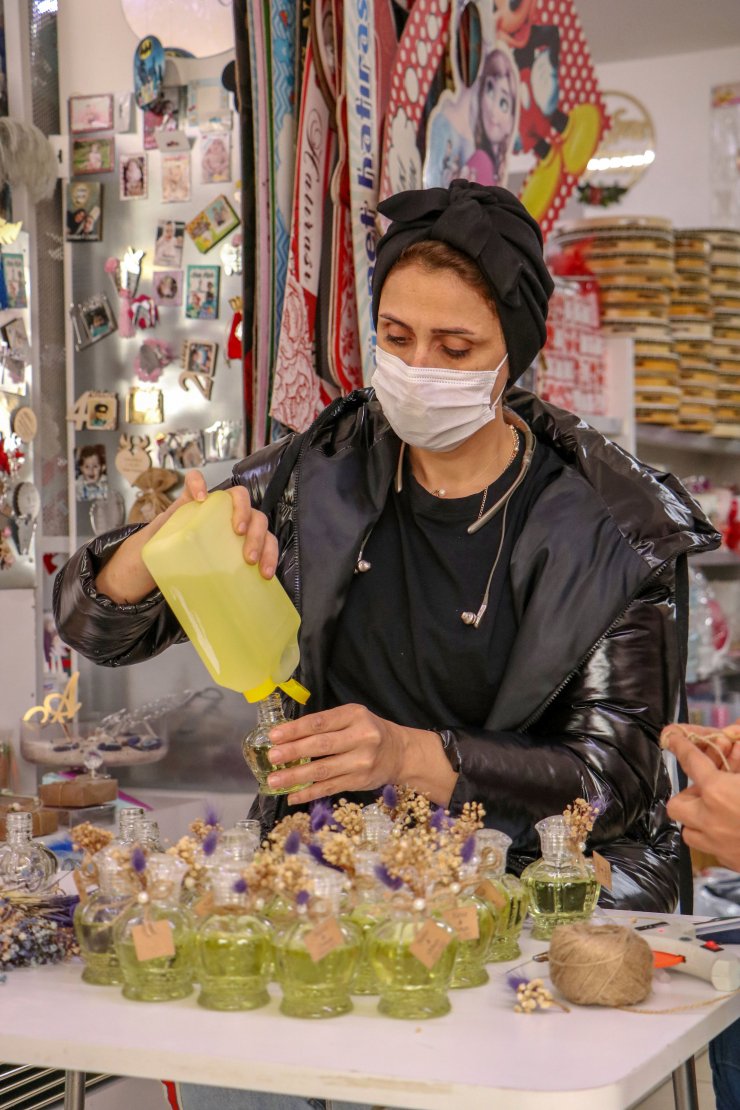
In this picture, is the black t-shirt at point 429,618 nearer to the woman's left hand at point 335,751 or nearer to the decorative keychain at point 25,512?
the woman's left hand at point 335,751

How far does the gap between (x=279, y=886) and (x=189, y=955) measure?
4.4 inches

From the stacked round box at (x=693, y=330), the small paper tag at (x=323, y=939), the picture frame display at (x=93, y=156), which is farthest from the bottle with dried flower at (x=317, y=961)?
the stacked round box at (x=693, y=330)

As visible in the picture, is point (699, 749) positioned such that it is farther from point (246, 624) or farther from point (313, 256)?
point (313, 256)

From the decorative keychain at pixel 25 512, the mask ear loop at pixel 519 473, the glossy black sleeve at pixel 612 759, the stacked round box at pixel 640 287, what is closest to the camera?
the glossy black sleeve at pixel 612 759

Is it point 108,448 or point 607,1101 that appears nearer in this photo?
point 607,1101

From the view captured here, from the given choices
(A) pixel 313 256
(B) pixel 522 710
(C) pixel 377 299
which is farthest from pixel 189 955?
(A) pixel 313 256

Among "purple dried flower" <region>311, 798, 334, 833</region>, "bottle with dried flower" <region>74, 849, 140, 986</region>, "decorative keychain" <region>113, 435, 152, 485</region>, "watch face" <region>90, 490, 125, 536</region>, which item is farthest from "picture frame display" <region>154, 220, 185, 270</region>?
"bottle with dried flower" <region>74, 849, 140, 986</region>

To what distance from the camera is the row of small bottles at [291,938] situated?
4.23ft

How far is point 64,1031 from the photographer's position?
49.2 inches

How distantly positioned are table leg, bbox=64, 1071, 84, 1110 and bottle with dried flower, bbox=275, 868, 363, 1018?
0.27 m

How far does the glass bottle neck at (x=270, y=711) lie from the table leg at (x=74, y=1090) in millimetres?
444

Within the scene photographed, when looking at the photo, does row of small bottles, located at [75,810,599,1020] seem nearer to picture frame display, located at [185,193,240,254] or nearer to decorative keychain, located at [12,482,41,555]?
decorative keychain, located at [12,482,41,555]

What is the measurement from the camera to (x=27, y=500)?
3207 mm

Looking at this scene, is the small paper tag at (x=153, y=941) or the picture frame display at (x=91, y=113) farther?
the picture frame display at (x=91, y=113)
